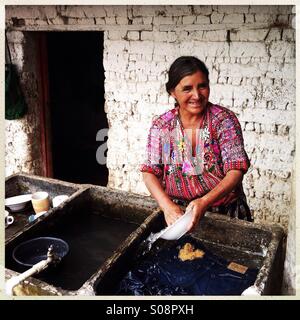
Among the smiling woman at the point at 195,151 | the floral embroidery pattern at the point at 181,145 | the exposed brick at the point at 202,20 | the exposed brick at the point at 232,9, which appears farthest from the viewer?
the exposed brick at the point at 202,20

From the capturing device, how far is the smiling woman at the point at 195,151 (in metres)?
2.29

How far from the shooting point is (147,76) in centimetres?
326

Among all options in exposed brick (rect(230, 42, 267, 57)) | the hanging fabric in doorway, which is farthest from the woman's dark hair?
the hanging fabric in doorway

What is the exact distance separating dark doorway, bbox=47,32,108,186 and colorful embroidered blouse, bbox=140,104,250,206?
2394 millimetres

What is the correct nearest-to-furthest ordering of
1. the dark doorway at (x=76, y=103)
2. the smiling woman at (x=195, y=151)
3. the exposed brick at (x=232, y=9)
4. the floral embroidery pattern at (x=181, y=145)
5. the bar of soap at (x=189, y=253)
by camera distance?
the bar of soap at (x=189, y=253)
the smiling woman at (x=195, y=151)
the floral embroidery pattern at (x=181, y=145)
the exposed brick at (x=232, y=9)
the dark doorway at (x=76, y=103)

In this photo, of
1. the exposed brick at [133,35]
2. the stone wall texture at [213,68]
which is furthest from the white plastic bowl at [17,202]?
the exposed brick at [133,35]

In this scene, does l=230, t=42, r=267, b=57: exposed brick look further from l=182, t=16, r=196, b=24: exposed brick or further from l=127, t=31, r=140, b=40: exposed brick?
l=127, t=31, r=140, b=40: exposed brick

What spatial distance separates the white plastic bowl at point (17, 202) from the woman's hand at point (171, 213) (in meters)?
1.18

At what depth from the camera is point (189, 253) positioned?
82.3 inches

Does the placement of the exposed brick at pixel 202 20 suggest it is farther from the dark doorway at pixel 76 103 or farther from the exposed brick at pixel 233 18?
the dark doorway at pixel 76 103

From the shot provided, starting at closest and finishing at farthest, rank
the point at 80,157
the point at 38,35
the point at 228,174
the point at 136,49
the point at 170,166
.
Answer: the point at 228,174 < the point at 170,166 < the point at 136,49 < the point at 38,35 < the point at 80,157
